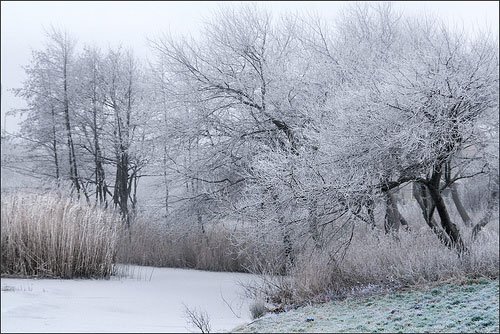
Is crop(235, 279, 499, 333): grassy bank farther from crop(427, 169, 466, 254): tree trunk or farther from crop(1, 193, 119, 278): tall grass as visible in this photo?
crop(1, 193, 119, 278): tall grass

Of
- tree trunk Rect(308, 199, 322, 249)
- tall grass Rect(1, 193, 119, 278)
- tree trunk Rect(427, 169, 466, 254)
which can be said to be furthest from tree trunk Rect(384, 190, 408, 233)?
tall grass Rect(1, 193, 119, 278)

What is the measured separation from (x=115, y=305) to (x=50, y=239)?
2.79 metres

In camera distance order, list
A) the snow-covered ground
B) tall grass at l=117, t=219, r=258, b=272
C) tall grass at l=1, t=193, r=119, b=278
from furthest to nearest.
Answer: tall grass at l=117, t=219, r=258, b=272, tall grass at l=1, t=193, r=119, b=278, the snow-covered ground

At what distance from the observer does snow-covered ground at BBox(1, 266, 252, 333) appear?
19.3 ft

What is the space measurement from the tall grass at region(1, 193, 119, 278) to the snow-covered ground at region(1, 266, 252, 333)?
332 mm

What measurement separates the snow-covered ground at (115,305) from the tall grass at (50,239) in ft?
1.09

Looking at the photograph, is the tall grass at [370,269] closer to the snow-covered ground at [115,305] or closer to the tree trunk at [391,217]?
the snow-covered ground at [115,305]

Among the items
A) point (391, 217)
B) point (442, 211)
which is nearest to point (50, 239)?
point (442, 211)

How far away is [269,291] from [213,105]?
5.94 m

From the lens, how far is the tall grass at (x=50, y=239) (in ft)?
31.1

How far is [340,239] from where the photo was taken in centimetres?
1054

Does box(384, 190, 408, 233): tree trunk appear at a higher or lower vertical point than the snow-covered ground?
higher

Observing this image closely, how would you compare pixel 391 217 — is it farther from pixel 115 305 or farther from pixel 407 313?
pixel 115 305

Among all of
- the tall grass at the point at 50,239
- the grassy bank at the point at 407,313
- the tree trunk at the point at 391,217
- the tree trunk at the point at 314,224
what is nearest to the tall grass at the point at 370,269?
the tree trunk at the point at 314,224
